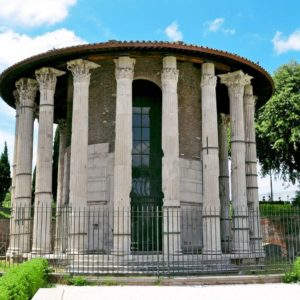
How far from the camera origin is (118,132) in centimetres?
1487

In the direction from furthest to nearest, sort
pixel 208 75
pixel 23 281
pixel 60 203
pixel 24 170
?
pixel 60 203
pixel 24 170
pixel 208 75
pixel 23 281

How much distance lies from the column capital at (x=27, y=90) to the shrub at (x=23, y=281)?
7.62 m

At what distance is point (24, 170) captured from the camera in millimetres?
17281

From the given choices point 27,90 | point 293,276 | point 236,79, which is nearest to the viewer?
point 293,276

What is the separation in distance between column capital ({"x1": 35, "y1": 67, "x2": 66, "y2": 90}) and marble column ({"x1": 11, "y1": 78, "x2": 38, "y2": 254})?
1278 millimetres

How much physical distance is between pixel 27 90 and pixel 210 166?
7.48 meters

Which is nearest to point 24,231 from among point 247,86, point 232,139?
point 232,139

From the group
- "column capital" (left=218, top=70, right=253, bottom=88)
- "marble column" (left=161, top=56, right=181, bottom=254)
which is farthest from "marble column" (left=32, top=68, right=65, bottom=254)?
"column capital" (left=218, top=70, right=253, bottom=88)

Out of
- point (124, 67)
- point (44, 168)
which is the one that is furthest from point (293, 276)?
point (44, 168)

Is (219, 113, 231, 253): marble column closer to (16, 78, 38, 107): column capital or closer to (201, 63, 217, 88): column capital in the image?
(201, 63, 217, 88): column capital

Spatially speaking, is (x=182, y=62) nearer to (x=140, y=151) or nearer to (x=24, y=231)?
(x=140, y=151)

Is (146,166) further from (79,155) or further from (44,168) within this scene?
(44,168)

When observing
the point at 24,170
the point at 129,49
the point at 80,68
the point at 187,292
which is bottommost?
the point at 187,292

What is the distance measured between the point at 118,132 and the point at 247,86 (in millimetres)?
6260
